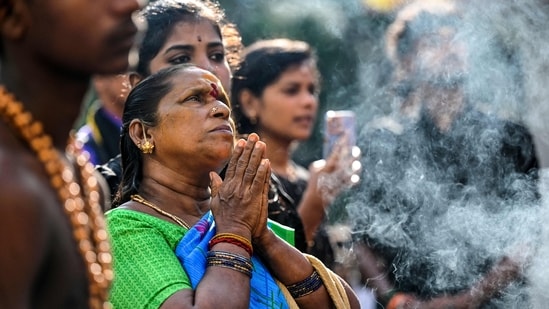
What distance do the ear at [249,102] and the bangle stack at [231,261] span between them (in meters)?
2.25

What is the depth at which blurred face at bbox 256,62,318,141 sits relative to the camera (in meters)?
5.76

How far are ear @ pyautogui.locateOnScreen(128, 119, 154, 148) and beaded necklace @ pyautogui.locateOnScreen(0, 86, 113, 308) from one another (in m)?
1.56

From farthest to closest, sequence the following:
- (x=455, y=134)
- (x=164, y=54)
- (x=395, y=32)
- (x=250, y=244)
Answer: (x=395, y=32) < (x=455, y=134) < (x=164, y=54) < (x=250, y=244)

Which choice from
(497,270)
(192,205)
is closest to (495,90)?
(497,270)

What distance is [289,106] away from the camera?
581 centimetres

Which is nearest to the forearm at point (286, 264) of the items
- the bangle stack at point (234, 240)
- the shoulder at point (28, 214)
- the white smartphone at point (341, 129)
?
the bangle stack at point (234, 240)

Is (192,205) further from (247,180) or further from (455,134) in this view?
(455,134)

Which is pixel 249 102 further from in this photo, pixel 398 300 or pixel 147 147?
pixel 147 147

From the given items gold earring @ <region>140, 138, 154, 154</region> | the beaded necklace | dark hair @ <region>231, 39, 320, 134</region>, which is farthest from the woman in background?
the beaded necklace

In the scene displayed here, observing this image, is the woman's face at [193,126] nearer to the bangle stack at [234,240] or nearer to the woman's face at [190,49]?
the bangle stack at [234,240]

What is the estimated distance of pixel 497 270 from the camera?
4941mm

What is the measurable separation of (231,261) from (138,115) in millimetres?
765

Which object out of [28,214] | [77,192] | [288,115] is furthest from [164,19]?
[28,214]

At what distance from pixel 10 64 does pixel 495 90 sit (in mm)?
3606
